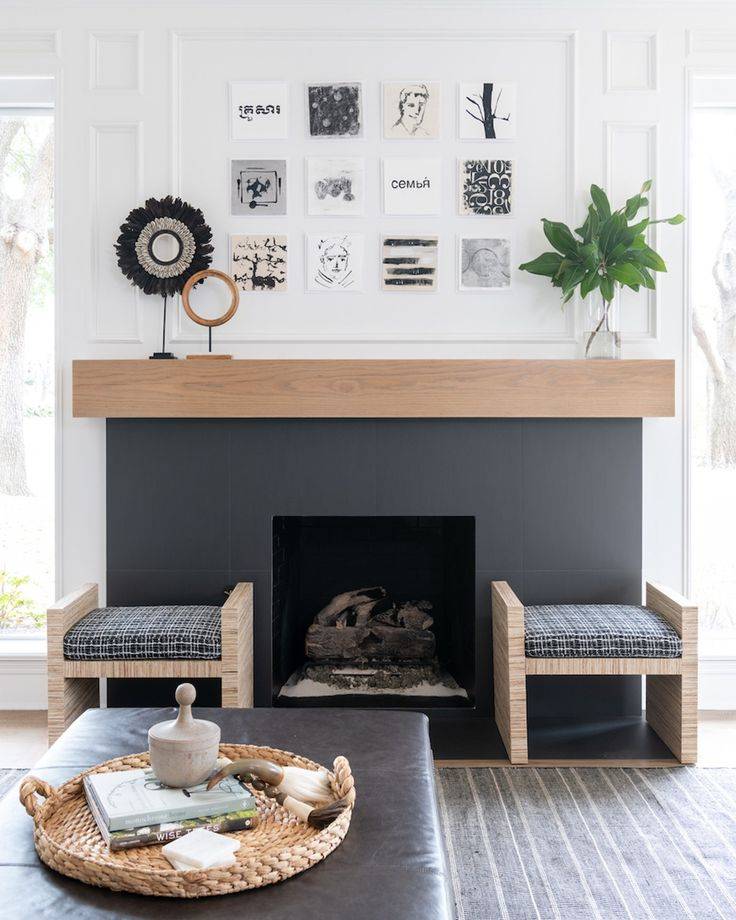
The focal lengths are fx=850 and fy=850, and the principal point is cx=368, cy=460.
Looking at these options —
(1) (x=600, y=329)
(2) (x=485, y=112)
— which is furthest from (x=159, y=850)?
(2) (x=485, y=112)

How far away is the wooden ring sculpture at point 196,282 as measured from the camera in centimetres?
313

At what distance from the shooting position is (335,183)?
3287 millimetres

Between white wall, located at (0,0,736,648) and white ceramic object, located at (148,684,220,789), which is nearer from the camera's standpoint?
white ceramic object, located at (148,684,220,789)

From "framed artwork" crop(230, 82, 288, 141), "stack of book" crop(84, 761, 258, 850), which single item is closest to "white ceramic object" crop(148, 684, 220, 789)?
"stack of book" crop(84, 761, 258, 850)

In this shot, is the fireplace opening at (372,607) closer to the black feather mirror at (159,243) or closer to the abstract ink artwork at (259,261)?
the abstract ink artwork at (259,261)

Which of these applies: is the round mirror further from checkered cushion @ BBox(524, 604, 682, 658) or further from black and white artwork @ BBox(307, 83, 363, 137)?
A: checkered cushion @ BBox(524, 604, 682, 658)

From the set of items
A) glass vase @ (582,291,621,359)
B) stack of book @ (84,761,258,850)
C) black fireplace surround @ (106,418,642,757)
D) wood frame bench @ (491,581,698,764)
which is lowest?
wood frame bench @ (491,581,698,764)

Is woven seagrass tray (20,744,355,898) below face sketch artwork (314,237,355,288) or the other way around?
below

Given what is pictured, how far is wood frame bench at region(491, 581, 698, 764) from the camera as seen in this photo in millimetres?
2809

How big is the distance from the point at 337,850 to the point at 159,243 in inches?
96.7

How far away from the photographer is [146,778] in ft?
5.11

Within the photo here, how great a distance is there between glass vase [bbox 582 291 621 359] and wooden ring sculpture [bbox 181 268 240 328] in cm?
134

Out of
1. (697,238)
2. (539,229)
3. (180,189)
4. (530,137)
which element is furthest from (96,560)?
(697,238)

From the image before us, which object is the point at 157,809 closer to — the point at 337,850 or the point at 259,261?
the point at 337,850
